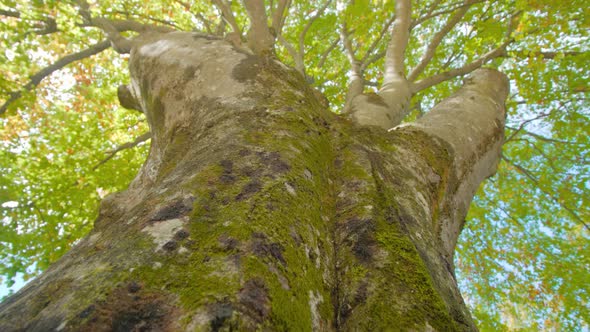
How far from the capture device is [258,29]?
130 inches

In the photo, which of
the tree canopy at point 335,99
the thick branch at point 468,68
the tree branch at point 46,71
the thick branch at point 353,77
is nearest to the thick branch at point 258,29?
the tree canopy at point 335,99

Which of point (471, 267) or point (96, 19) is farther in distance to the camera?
point (471, 267)

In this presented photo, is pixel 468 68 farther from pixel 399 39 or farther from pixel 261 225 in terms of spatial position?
pixel 261 225

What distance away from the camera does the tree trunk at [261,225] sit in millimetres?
801

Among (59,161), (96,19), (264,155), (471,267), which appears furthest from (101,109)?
(471,267)

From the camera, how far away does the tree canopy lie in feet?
13.7

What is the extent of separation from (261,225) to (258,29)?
2.77 metres

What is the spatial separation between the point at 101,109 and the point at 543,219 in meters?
10.8

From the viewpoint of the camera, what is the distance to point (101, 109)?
736 cm

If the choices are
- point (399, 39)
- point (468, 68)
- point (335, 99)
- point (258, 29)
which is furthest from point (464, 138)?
point (335, 99)

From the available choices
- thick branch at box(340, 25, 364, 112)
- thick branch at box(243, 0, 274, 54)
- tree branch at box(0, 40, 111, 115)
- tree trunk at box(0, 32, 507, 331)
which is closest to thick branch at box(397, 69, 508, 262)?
tree trunk at box(0, 32, 507, 331)

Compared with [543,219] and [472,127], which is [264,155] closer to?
[472,127]

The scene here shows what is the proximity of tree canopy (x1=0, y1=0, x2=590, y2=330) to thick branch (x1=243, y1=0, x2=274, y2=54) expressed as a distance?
0.07 feet

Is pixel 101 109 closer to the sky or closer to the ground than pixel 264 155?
closer to the sky
